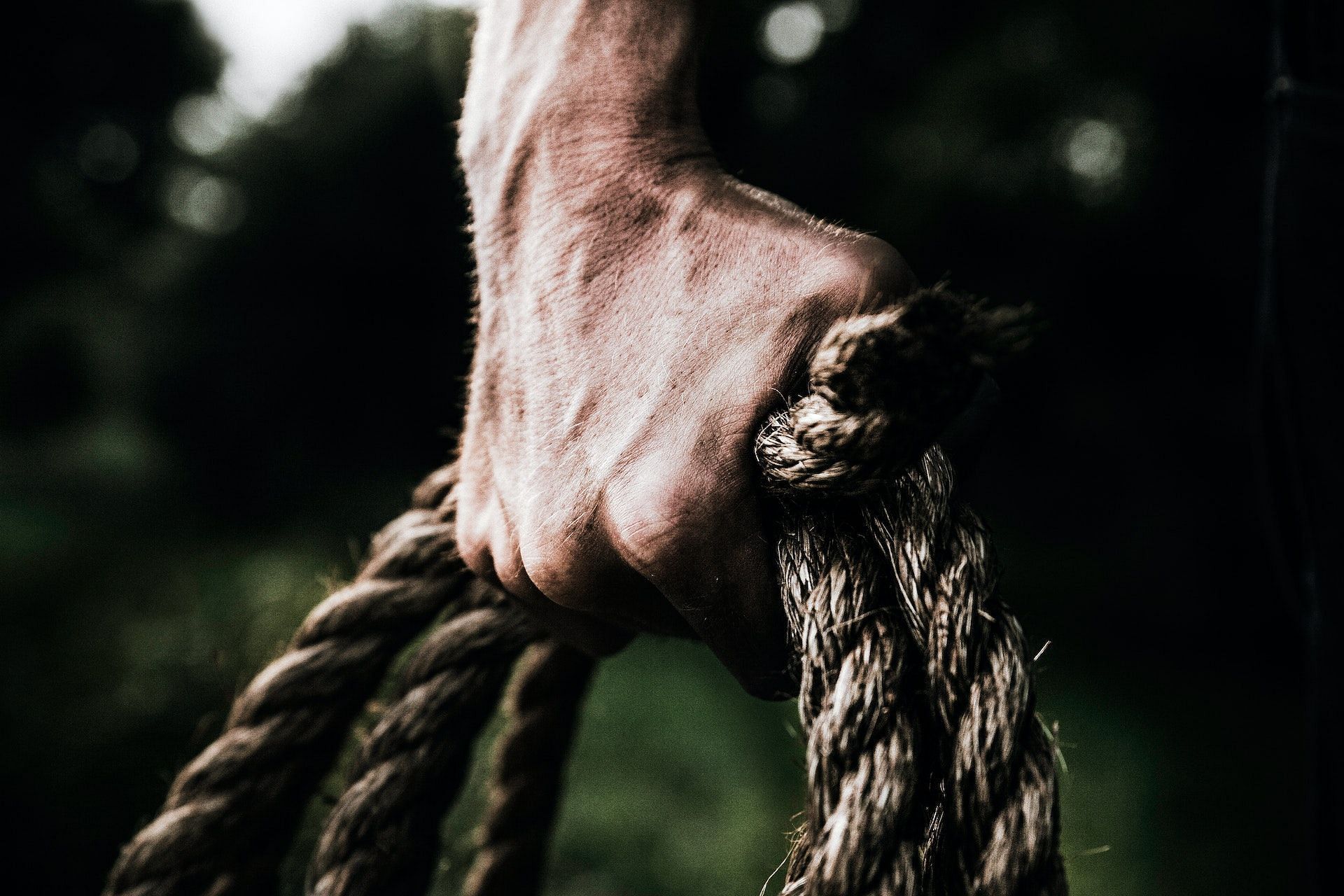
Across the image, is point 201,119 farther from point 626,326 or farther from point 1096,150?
point 626,326

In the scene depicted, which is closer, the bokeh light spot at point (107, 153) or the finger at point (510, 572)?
the finger at point (510, 572)

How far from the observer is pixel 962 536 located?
0.58 meters

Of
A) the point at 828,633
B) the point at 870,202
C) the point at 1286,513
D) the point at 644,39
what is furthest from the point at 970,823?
the point at 870,202

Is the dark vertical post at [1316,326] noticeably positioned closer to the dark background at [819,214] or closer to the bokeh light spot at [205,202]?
the dark background at [819,214]

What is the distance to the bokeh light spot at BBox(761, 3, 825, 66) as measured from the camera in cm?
604

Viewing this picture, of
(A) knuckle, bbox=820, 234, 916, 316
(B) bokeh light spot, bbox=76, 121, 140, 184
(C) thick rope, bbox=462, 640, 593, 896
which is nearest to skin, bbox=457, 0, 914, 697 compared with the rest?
(A) knuckle, bbox=820, 234, 916, 316

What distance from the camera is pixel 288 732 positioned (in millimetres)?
871

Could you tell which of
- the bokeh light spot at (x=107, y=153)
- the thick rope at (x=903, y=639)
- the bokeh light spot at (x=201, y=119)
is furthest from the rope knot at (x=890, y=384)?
the bokeh light spot at (x=107, y=153)

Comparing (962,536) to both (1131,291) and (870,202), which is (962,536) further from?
(870,202)

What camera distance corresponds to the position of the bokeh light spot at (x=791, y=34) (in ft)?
19.8

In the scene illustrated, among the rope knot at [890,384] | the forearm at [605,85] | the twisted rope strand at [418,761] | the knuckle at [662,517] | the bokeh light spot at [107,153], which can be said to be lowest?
the bokeh light spot at [107,153]

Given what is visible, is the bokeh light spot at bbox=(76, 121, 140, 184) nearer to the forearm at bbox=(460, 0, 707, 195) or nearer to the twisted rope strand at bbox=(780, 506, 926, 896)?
the forearm at bbox=(460, 0, 707, 195)

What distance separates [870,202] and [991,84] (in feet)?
2.82

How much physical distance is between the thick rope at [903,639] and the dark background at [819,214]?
0.70 m
